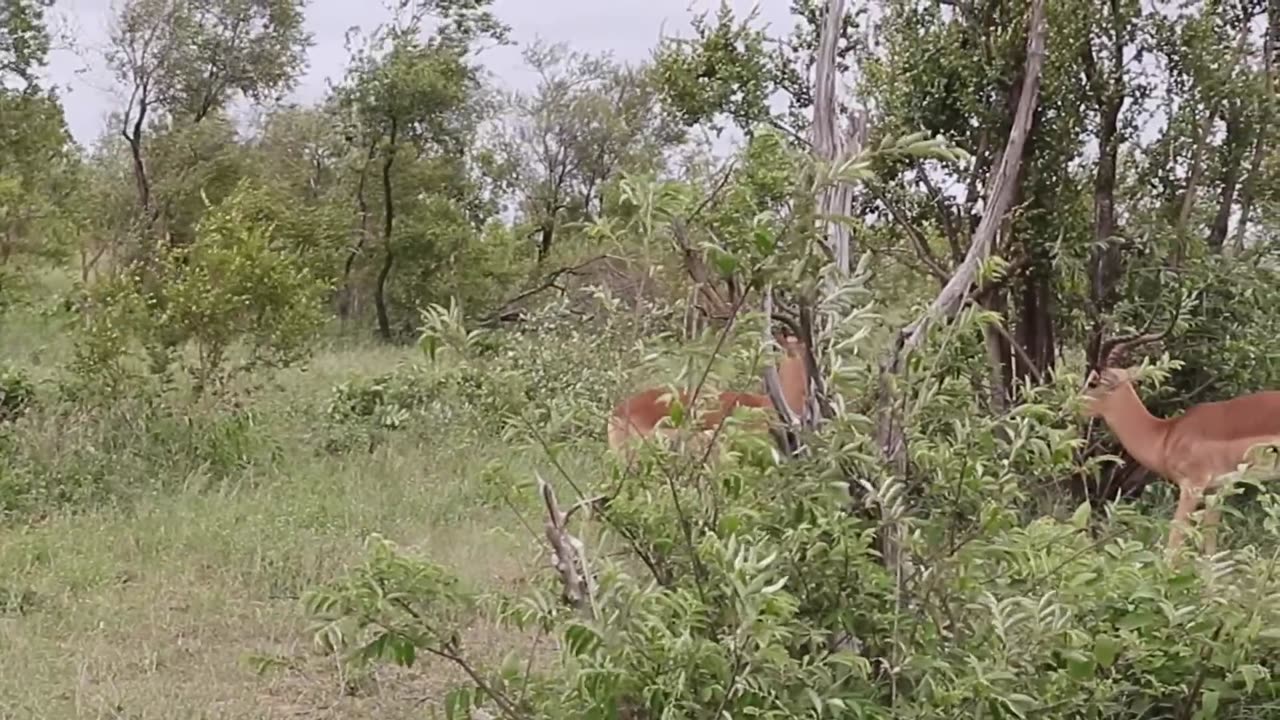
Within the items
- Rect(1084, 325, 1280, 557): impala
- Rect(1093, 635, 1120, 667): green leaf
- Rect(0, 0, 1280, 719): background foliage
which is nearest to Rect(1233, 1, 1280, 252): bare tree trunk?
Rect(0, 0, 1280, 719): background foliage

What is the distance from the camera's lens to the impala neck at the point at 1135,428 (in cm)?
476

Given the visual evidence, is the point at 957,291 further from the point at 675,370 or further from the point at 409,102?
the point at 409,102

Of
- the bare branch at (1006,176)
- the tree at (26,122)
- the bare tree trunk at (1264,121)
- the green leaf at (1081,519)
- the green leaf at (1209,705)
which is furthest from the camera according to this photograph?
the tree at (26,122)

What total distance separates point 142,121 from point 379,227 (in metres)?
3.56

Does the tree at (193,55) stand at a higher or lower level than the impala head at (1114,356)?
higher

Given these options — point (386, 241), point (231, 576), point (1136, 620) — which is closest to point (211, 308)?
point (231, 576)

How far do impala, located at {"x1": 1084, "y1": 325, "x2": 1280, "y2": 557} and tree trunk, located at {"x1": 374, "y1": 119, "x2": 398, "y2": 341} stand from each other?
9.46 meters

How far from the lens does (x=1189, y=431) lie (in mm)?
4680

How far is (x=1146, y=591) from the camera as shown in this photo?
215cm

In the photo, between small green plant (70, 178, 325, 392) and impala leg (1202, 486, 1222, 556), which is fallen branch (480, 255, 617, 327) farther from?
impala leg (1202, 486, 1222, 556)

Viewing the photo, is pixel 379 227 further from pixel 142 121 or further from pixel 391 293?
pixel 142 121

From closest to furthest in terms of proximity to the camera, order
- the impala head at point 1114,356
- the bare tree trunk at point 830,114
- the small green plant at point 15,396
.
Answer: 1. the bare tree trunk at point 830,114
2. the impala head at point 1114,356
3. the small green plant at point 15,396

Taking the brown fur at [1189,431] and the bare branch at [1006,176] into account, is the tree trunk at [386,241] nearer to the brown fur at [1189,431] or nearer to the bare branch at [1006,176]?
the bare branch at [1006,176]

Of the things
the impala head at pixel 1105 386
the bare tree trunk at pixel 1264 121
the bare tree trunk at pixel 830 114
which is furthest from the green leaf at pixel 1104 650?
the bare tree trunk at pixel 1264 121
